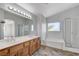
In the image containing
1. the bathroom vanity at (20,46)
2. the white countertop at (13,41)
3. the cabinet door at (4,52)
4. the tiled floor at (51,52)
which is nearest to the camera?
the cabinet door at (4,52)

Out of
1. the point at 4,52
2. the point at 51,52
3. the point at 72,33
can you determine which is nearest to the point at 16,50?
the point at 4,52

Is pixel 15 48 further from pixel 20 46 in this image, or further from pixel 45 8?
pixel 45 8

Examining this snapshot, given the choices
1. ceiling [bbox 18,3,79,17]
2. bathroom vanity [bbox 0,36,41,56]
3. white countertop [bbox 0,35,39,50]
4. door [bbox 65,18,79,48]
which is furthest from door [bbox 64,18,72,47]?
white countertop [bbox 0,35,39,50]

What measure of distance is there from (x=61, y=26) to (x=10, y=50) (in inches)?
44.8

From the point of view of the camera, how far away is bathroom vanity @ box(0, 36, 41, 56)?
188cm

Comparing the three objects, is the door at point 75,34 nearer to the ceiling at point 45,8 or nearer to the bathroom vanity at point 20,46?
the ceiling at point 45,8

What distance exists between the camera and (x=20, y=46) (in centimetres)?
234

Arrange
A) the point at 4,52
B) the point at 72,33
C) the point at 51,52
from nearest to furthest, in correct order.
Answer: the point at 4,52
the point at 51,52
the point at 72,33

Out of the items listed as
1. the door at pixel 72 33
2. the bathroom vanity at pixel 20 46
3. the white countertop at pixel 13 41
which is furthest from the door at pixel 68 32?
the white countertop at pixel 13 41

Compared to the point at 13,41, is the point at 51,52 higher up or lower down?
lower down

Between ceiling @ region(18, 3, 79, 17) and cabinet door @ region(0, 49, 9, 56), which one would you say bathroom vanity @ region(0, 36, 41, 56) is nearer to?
cabinet door @ region(0, 49, 9, 56)

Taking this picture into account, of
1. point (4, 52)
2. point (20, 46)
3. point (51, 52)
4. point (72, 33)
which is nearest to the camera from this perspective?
point (4, 52)

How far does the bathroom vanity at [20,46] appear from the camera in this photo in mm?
1876

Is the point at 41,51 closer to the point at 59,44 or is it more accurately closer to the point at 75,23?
the point at 59,44
